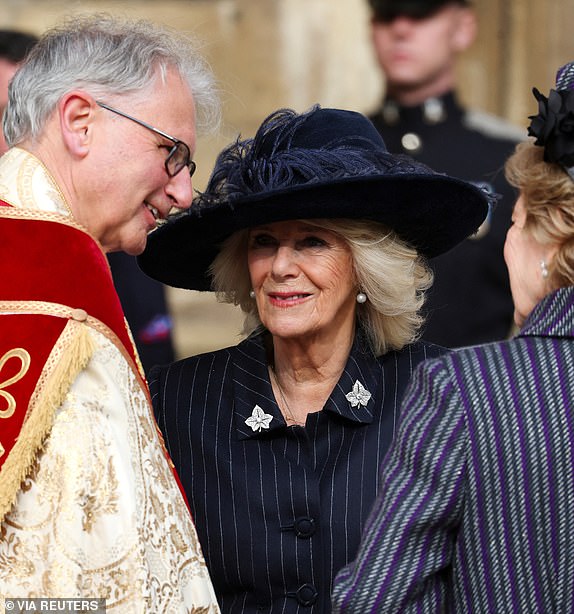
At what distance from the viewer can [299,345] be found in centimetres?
336

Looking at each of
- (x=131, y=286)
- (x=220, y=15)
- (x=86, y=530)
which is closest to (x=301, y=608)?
(x=86, y=530)

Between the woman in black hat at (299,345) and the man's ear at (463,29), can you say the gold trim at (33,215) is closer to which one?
the woman in black hat at (299,345)

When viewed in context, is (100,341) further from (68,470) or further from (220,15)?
(220,15)

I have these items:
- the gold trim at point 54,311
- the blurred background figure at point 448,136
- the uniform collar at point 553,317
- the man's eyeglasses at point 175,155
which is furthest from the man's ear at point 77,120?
the blurred background figure at point 448,136

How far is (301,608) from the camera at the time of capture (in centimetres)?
303

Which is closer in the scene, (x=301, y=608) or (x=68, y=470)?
(x=68, y=470)

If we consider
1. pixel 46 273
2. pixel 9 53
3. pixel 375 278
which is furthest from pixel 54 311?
pixel 9 53

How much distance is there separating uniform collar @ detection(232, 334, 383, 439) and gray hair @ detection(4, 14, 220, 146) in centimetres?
85

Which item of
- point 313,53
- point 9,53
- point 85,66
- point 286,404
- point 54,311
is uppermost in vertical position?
point 313,53

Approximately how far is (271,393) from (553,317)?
1188mm

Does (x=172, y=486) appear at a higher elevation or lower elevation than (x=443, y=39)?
lower

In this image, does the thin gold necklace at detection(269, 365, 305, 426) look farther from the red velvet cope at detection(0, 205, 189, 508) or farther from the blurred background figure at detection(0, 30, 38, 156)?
the blurred background figure at detection(0, 30, 38, 156)

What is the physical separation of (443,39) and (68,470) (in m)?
3.59

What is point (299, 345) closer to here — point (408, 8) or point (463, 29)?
point (408, 8)
